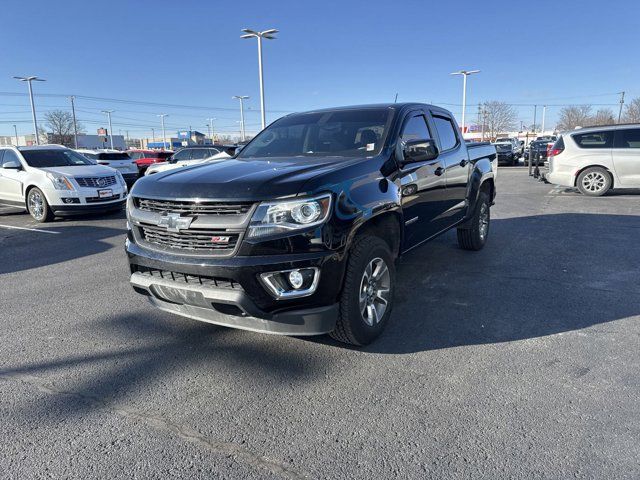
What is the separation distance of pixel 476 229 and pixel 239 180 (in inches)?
163

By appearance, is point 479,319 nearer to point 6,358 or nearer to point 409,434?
point 409,434

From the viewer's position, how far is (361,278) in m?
3.19

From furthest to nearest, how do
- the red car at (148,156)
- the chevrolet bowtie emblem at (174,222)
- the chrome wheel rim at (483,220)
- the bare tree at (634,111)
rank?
A: the bare tree at (634,111) < the red car at (148,156) < the chrome wheel rim at (483,220) < the chevrolet bowtie emblem at (174,222)

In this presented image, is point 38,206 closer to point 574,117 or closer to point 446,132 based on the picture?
point 446,132

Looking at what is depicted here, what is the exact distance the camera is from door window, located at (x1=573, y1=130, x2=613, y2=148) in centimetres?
1143

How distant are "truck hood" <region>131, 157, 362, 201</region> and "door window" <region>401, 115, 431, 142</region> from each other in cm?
84

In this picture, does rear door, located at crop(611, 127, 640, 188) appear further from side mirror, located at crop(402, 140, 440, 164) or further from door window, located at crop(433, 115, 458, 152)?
side mirror, located at crop(402, 140, 440, 164)

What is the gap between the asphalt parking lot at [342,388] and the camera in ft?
7.50

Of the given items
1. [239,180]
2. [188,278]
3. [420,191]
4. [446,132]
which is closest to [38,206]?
[188,278]

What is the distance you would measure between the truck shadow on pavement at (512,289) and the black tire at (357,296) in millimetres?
227

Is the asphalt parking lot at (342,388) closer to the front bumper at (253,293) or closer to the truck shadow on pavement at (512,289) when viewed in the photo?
the truck shadow on pavement at (512,289)

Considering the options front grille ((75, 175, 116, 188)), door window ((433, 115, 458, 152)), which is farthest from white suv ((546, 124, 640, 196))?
front grille ((75, 175, 116, 188))

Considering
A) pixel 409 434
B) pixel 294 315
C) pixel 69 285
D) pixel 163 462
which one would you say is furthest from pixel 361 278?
pixel 69 285

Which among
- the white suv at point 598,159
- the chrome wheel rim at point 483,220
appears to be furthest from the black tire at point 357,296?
the white suv at point 598,159
